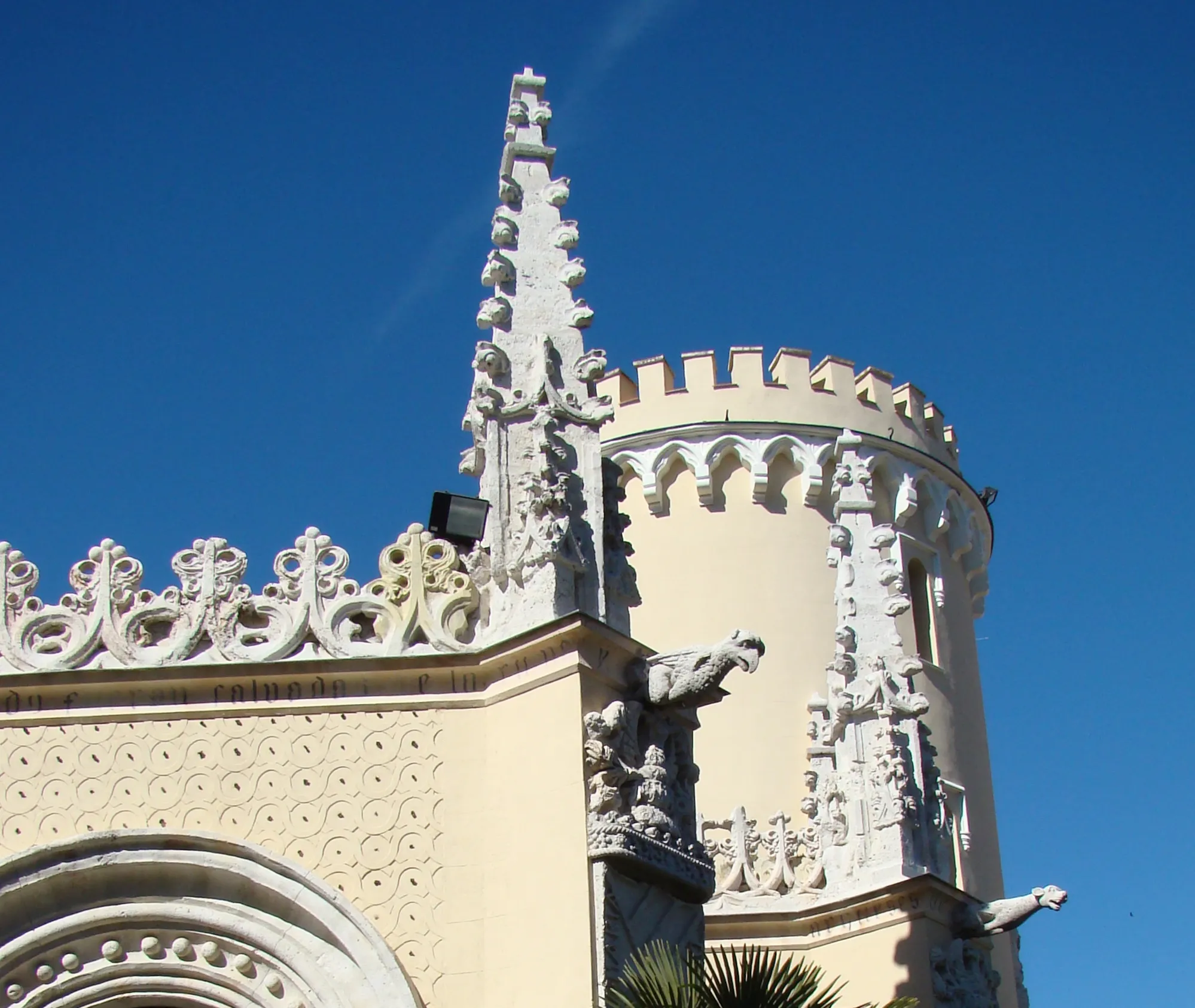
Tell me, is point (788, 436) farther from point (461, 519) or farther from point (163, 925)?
point (163, 925)

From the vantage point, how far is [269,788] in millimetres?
Answer: 10680

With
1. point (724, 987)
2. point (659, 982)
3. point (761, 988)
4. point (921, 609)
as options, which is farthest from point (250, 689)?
point (921, 609)

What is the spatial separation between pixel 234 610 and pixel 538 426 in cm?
212

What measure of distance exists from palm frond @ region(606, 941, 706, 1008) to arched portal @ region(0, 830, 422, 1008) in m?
1.56

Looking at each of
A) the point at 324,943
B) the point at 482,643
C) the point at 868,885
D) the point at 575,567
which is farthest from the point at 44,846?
the point at 868,885

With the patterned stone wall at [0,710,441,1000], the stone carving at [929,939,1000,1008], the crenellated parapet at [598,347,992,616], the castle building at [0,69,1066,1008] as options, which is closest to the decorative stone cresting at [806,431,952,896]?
the stone carving at [929,939,1000,1008]

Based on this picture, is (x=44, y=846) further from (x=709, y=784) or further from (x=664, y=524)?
(x=664, y=524)

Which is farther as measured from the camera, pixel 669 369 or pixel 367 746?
pixel 669 369

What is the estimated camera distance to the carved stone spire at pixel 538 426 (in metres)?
10.8

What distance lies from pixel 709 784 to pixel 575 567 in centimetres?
1412

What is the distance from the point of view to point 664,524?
2702 cm

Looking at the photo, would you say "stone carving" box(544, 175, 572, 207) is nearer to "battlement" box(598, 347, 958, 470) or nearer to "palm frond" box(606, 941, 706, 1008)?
"palm frond" box(606, 941, 706, 1008)

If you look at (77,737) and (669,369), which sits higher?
(669,369)

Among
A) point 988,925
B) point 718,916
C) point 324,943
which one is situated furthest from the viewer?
point 718,916
